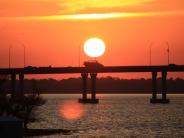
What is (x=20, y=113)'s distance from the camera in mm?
87500

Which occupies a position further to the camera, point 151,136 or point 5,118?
point 151,136

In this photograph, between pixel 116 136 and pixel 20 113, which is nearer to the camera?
pixel 20 113

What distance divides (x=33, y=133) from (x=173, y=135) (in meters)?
22.3

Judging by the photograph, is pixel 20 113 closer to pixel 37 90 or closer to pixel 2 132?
pixel 37 90

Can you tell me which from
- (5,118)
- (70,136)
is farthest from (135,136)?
(5,118)

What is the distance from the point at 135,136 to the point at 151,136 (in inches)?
90.0

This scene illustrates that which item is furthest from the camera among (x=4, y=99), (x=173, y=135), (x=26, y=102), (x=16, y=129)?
(x=173, y=135)

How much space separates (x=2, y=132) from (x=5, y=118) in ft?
4.14

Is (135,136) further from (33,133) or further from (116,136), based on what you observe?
(33,133)

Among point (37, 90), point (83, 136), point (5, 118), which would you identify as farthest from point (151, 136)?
point (5, 118)

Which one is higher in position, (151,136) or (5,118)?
(5,118)

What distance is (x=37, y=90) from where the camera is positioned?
96375mm

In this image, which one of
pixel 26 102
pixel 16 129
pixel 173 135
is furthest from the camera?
pixel 173 135

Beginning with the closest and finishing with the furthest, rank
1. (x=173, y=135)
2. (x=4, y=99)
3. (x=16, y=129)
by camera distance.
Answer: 1. (x=16, y=129)
2. (x=4, y=99)
3. (x=173, y=135)
